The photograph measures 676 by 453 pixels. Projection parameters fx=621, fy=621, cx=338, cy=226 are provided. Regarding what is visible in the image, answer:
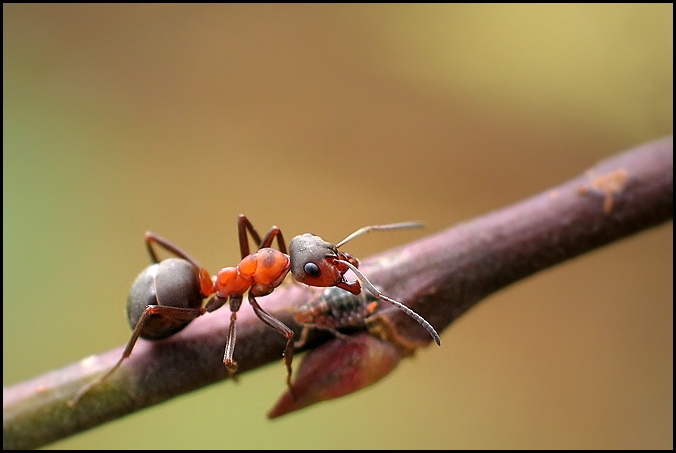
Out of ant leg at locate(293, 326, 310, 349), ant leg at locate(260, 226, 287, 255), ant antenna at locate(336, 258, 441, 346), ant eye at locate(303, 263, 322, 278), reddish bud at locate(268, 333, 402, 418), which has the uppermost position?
ant leg at locate(260, 226, 287, 255)

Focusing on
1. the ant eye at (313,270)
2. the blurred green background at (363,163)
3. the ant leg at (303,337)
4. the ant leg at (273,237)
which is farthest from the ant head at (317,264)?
the blurred green background at (363,163)

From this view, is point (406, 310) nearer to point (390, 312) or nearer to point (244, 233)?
point (390, 312)

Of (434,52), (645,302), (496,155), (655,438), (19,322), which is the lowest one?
(655,438)

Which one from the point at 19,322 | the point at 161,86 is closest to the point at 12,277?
the point at 19,322

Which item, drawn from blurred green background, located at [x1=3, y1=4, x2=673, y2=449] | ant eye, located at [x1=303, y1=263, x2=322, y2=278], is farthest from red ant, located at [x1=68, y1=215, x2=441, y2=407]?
blurred green background, located at [x1=3, y1=4, x2=673, y2=449]

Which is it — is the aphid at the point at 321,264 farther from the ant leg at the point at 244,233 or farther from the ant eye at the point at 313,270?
the ant leg at the point at 244,233

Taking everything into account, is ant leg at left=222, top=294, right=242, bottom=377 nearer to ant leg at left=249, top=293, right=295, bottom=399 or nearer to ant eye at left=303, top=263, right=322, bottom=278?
ant leg at left=249, top=293, right=295, bottom=399

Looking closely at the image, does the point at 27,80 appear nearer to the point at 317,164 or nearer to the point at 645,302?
the point at 317,164
